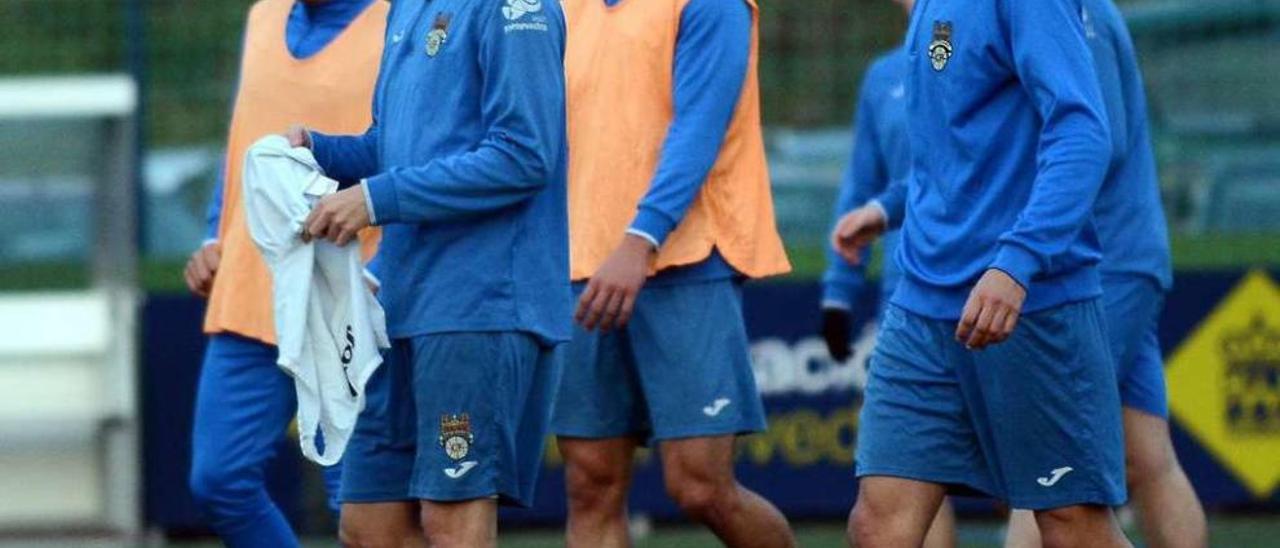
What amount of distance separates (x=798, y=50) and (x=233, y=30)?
2.42 m

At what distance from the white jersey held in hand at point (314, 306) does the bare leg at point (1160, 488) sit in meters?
2.35

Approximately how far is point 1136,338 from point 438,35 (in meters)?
2.22

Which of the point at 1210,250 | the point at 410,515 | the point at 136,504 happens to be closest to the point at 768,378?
the point at 1210,250

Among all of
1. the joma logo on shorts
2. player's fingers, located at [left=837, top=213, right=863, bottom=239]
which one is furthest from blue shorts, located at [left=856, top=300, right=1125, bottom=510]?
player's fingers, located at [left=837, top=213, right=863, bottom=239]

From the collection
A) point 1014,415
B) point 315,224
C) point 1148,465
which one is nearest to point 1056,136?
point 1014,415

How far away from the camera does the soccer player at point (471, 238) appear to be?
5.48 m

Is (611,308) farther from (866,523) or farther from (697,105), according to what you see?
(866,523)

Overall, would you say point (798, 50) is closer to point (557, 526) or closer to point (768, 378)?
point (768, 378)

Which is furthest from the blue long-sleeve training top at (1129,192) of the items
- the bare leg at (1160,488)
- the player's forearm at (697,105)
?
the player's forearm at (697,105)

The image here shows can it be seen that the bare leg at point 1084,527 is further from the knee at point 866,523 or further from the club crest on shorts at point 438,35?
the club crest on shorts at point 438,35

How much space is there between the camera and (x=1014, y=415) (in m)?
5.66

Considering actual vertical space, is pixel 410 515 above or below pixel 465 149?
below

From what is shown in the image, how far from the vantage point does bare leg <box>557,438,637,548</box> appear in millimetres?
6977

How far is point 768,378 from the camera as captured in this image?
10695 mm
